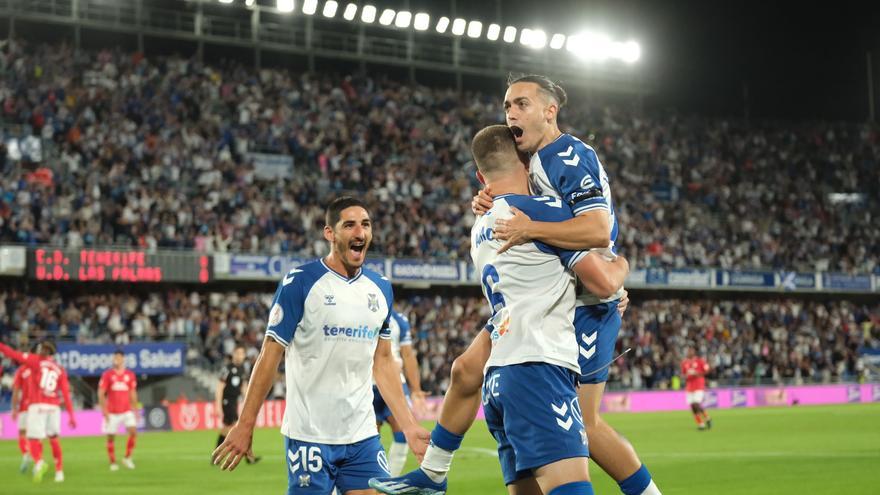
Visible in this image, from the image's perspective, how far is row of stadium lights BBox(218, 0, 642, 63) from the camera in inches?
1965

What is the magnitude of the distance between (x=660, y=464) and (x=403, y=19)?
34.9 meters

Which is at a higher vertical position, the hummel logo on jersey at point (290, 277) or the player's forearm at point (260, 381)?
the hummel logo on jersey at point (290, 277)

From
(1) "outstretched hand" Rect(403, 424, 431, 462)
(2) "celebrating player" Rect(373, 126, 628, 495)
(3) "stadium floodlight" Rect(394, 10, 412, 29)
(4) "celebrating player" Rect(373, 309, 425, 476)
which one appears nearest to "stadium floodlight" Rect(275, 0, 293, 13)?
(3) "stadium floodlight" Rect(394, 10, 412, 29)

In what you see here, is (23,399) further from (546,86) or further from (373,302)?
(546,86)

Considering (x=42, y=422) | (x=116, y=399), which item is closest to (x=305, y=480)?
(x=42, y=422)

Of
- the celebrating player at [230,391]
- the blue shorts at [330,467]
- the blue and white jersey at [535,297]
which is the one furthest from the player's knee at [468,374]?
the celebrating player at [230,391]

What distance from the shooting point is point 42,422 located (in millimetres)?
19594

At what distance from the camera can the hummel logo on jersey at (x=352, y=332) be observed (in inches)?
298

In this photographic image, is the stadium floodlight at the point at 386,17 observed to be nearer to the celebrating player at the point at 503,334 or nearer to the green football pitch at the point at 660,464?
the green football pitch at the point at 660,464

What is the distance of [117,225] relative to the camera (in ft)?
117

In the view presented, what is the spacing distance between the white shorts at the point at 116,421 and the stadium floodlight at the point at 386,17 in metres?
32.0

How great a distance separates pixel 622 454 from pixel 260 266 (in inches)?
1251

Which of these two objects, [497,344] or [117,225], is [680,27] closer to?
[117,225]

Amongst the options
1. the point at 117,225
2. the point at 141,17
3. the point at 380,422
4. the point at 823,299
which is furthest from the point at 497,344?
the point at 823,299
